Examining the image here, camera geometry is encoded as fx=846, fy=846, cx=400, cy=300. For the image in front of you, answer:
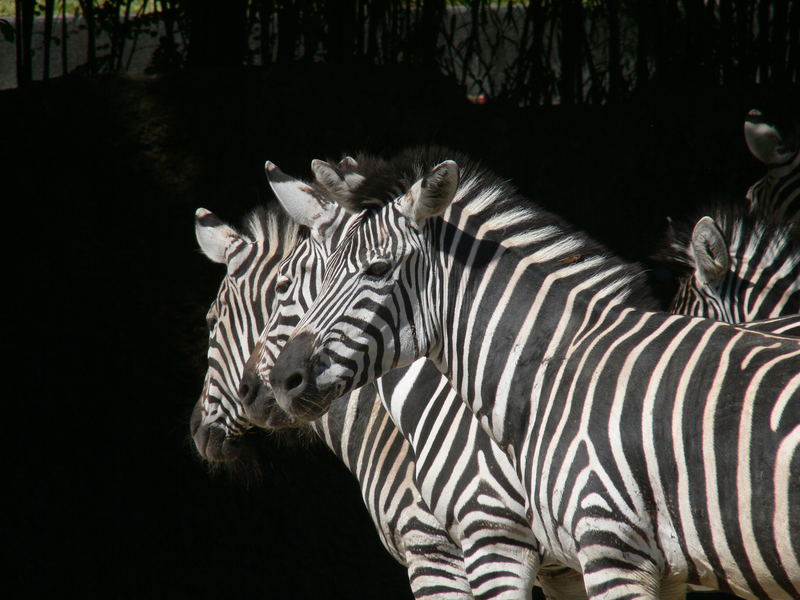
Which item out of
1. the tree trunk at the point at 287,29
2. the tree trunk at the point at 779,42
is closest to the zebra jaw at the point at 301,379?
the tree trunk at the point at 287,29

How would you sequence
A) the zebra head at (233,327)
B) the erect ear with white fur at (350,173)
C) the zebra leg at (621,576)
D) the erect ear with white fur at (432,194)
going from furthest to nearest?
1. the zebra head at (233,327)
2. the erect ear with white fur at (350,173)
3. the erect ear with white fur at (432,194)
4. the zebra leg at (621,576)

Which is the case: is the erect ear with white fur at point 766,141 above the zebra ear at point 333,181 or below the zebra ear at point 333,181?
above

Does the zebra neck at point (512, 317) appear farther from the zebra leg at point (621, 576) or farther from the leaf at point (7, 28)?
the leaf at point (7, 28)

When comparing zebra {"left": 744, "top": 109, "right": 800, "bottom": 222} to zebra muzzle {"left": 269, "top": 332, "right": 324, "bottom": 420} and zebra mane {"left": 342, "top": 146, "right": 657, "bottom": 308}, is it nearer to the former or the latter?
zebra mane {"left": 342, "top": 146, "right": 657, "bottom": 308}

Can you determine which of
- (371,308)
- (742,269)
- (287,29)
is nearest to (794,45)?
(742,269)

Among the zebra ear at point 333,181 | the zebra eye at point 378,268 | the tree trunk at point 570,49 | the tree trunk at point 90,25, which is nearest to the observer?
the zebra eye at point 378,268

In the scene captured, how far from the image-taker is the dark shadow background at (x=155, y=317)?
193 inches

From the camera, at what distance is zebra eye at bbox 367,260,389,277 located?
287 cm

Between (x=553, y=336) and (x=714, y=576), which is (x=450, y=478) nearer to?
(x=553, y=336)

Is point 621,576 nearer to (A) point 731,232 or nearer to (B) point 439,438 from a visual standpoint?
(B) point 439,438

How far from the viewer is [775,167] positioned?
16.9 feet

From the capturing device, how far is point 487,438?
3.15m

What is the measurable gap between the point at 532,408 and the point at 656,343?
441 mm

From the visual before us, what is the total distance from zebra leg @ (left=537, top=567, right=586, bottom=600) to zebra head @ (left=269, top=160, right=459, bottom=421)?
109 centimetres
